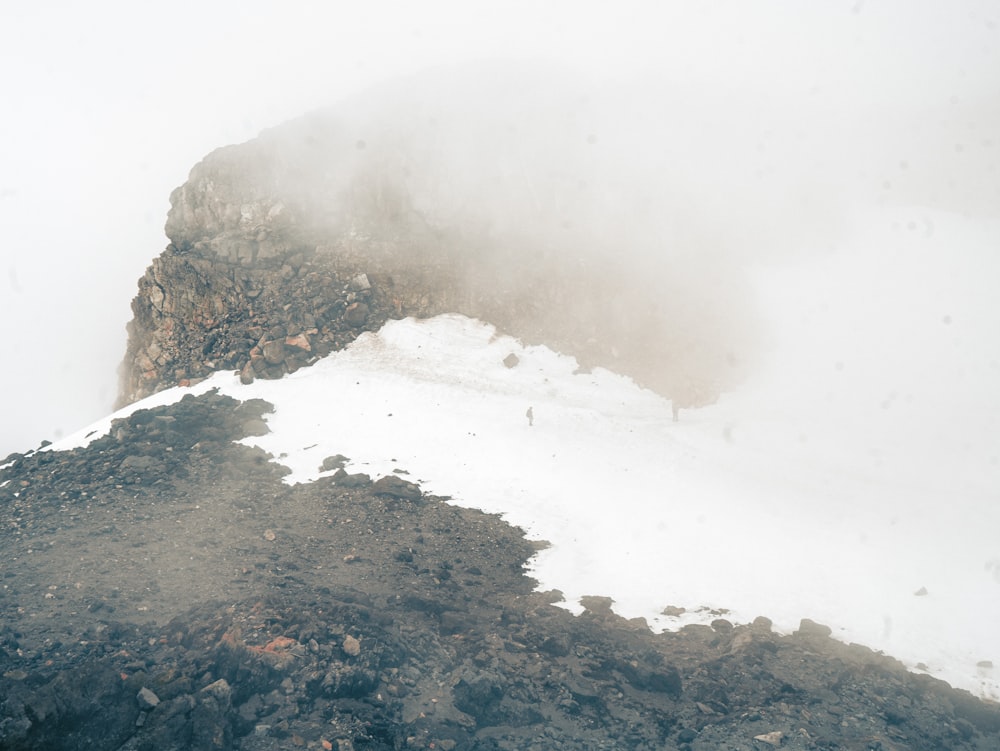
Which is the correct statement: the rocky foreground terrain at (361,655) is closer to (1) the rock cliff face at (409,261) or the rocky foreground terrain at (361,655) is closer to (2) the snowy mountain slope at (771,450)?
(2) the snowy mountain slope at (771,450)

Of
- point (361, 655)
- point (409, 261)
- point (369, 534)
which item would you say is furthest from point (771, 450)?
point (409, 261)

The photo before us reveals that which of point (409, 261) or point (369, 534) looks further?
point (409, 261)

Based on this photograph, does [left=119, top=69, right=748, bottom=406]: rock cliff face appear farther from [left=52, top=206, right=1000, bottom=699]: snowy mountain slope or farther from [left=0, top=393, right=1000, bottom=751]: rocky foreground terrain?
[left=0, top=393, right=1000, bottom=751]: rocky foreground terrain

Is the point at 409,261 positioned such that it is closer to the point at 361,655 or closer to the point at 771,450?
the point at 771,450

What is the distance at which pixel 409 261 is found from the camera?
39.4 metres

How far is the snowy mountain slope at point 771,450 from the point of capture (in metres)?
20.9

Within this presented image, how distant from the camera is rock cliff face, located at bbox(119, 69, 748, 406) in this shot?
36.2 meters

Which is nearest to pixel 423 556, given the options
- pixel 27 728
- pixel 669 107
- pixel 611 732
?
pixel 611 732

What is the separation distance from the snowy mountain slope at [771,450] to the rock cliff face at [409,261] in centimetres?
184

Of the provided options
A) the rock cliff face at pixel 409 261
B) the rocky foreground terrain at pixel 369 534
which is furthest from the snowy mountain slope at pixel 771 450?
the rock cliff face at pixel 409 261

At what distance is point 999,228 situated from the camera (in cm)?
4334

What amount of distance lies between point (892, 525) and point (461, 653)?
683 inches

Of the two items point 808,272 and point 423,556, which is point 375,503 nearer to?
point 423,556

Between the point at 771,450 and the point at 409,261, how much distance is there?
21934mm
